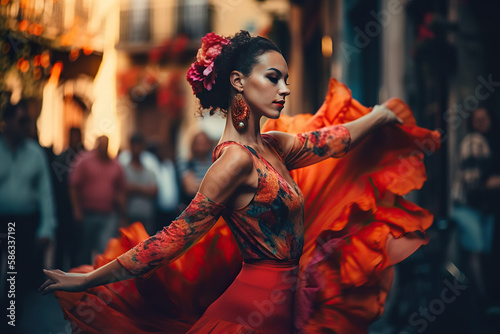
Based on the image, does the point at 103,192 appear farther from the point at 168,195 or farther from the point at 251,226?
the point at 251,226

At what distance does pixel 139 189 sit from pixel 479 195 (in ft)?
11.2

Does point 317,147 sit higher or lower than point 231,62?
lower

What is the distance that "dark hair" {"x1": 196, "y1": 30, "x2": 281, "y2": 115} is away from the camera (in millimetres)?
1959

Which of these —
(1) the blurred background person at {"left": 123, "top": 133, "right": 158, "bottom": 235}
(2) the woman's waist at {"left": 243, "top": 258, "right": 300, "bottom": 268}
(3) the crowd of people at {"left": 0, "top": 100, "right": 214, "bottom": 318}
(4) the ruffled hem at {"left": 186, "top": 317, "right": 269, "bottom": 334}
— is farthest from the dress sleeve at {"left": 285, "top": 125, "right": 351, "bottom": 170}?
(1) the blurred background person at {"left": 123, "top": 133, "right": 158, "bottom": 235}

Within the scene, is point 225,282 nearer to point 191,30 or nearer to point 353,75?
point 353,75

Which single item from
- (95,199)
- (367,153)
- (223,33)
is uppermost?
(223,33)

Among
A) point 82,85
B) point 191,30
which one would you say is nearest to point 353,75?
point 82,85

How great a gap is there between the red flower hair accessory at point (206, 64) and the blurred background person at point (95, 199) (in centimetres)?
387

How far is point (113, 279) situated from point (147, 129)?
14.8 metres

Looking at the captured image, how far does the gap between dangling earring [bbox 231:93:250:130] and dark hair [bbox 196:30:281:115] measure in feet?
0.24

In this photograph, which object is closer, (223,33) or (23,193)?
(23,193)

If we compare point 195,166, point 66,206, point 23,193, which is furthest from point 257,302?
point 66,206

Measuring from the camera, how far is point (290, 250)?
1.91 meters

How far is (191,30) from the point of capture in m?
15.9
